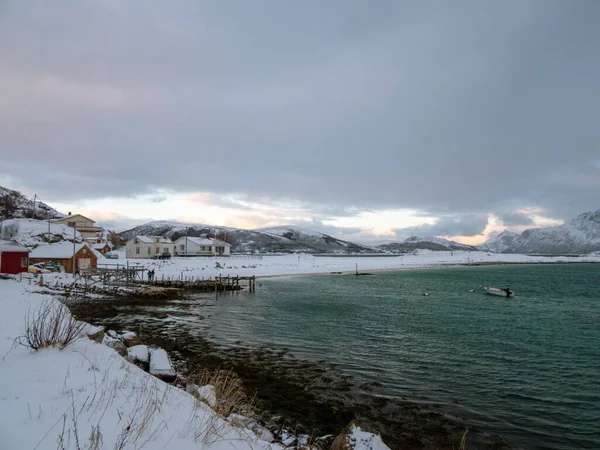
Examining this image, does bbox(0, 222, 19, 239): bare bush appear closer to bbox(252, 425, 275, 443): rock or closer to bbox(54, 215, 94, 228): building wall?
bbox(54, 215, 94, 228): building wall

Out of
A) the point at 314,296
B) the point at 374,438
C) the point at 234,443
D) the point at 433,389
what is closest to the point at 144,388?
the point at 234,443

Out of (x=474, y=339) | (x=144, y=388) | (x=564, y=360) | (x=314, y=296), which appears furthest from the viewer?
(x=314, y=296)

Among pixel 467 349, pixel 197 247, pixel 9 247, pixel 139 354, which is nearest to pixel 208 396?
pixel 139 354

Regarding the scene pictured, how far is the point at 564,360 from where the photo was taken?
17.9 meters

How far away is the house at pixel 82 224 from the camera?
299ft

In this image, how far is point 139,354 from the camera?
13.0 meters

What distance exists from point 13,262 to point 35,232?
42.8 m

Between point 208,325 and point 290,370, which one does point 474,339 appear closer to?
point 290,370

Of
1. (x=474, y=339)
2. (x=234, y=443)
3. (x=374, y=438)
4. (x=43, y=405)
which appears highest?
(x=43, y=405)

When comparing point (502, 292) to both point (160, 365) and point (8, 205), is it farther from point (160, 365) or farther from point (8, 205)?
point (8, 205)

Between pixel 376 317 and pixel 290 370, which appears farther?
pixel 376 317

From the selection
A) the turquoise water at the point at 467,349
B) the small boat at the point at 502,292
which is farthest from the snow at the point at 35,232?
the small boat at the point at 502,292

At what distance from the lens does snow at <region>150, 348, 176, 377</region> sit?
11.3m

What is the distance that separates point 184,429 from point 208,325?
66.5 ft
